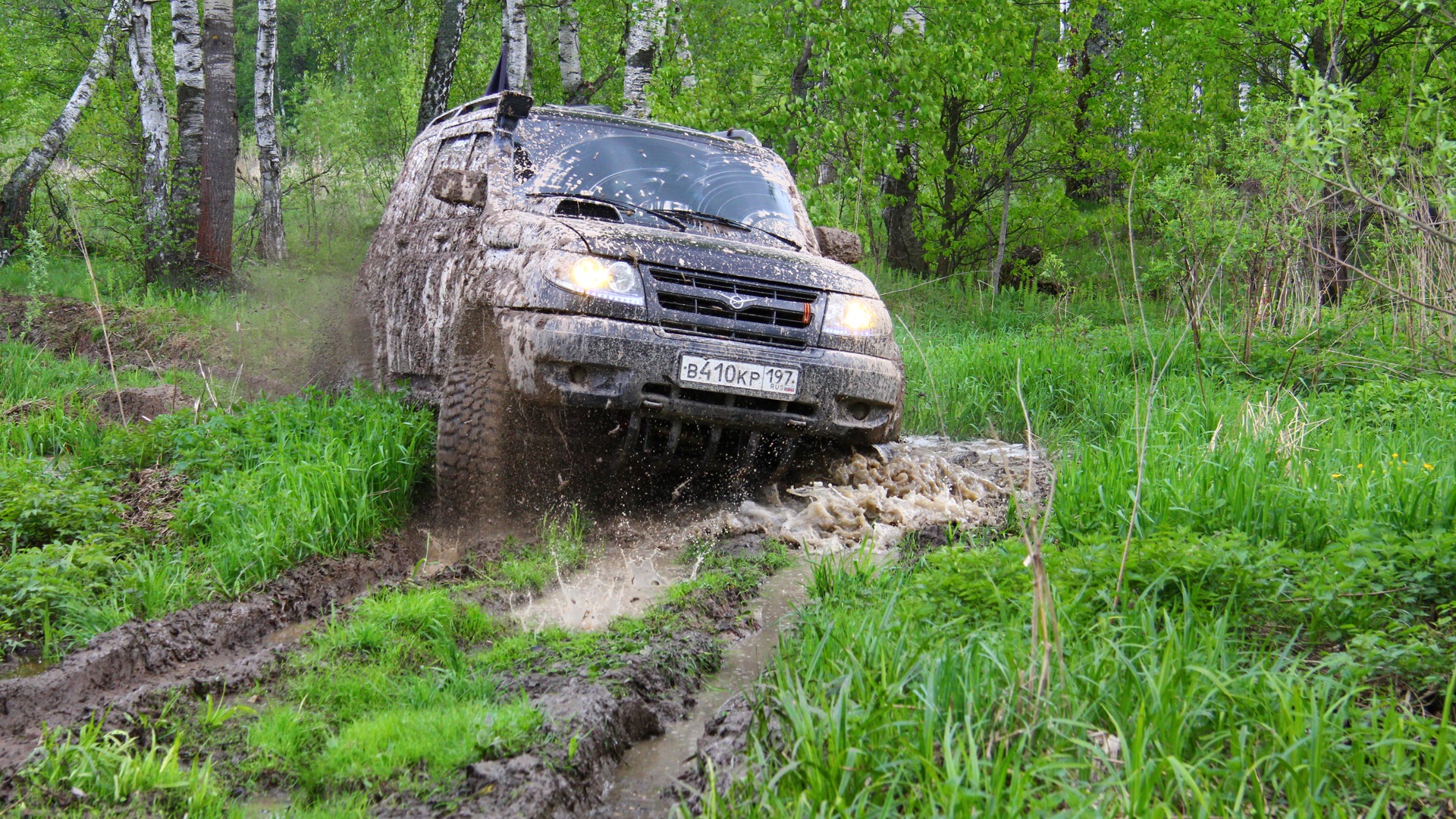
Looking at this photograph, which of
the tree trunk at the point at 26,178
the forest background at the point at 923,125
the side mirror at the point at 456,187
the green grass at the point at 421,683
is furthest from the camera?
the tree trunk at the point at 26,178

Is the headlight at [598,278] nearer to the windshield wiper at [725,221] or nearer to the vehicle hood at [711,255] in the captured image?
the vehicle hood at [711,255]

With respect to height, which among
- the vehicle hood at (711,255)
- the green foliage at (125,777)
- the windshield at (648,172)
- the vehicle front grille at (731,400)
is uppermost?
the windshield at (648,172)

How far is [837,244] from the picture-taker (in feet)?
21.1

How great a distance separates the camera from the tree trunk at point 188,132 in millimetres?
11430

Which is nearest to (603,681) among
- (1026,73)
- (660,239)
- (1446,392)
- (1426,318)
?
(660,239)

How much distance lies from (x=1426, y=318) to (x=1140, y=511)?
196 inches

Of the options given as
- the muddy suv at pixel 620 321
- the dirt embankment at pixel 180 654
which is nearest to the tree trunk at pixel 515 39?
the muddy suv at pixel 620 321

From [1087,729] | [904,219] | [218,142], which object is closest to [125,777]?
[1087,729]

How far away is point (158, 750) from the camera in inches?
113

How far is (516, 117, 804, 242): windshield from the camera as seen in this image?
5930mm

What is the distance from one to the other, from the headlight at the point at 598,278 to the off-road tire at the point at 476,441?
1.67 feet

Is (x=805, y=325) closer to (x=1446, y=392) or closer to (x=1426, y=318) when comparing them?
(x=1446, y=392)

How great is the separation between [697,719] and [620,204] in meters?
3.19

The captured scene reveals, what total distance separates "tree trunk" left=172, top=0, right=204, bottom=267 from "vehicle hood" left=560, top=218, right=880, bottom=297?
25.5ft
